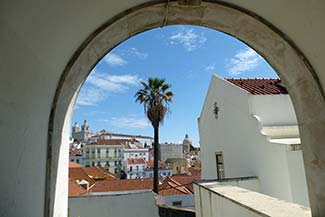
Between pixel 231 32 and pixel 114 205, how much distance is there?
9201 millimetres

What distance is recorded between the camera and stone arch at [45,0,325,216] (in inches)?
74.3

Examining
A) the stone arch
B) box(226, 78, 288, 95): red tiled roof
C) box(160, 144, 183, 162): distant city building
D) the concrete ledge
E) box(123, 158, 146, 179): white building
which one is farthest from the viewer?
box(160, 144, 183, 162): distant city building

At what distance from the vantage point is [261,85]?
955 cm

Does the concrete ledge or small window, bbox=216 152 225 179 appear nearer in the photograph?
the concrete ledge

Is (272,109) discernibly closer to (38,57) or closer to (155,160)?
(38,57)

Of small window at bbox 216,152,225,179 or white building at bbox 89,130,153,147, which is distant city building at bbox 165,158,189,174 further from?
small window at bbox 216,152,225,179

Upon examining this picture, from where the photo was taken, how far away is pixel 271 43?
87.6 inches

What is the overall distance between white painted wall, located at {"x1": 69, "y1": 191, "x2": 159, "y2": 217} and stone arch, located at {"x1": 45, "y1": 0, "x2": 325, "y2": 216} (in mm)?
8561

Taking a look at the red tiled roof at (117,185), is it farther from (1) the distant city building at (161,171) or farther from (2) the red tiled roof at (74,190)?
(1) the distant city building at (161,171)

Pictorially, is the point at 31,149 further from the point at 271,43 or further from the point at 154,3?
A: the point at 271,43

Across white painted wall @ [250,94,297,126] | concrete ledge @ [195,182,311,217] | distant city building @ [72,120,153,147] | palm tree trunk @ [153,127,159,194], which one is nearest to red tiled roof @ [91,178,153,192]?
palm tree trunk @ [153,127,159,194]

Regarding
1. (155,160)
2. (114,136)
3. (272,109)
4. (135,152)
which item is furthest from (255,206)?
(114,136)

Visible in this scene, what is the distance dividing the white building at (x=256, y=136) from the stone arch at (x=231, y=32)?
457 cm

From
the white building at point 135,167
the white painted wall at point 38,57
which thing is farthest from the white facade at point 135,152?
the white painted wall at point 38,57
